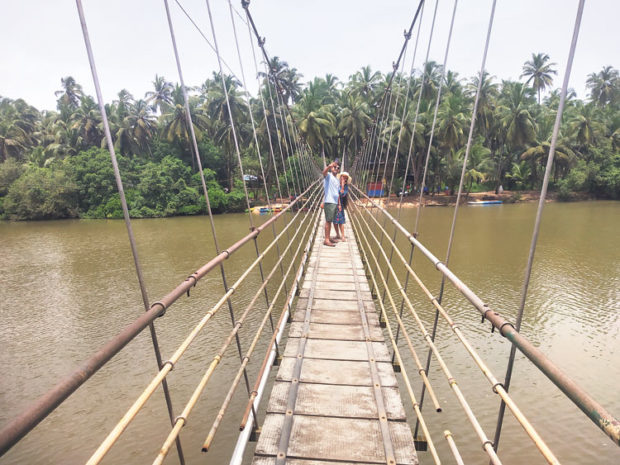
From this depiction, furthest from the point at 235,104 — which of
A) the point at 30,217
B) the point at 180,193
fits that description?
the point at 30,217

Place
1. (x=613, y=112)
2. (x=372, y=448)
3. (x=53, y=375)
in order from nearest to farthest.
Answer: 1. (x=372, y=448)
2. (x=53, y=375)
3. (x=613, y=112)

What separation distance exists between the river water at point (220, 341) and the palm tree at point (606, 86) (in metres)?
20.5

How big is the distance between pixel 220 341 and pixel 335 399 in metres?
2.85

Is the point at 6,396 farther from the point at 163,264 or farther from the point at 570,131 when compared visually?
the point at 570,131

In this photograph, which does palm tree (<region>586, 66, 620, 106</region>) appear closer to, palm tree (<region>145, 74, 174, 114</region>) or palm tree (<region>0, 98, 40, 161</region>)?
palm tree (<region>145, 74, 174, 114</region>)

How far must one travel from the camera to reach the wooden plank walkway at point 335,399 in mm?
1365

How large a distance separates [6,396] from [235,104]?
1651 cm

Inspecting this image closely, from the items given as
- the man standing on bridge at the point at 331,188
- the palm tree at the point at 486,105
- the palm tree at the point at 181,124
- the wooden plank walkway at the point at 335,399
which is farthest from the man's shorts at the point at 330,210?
the palm tree at the point at 486,105

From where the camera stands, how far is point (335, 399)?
1658mm

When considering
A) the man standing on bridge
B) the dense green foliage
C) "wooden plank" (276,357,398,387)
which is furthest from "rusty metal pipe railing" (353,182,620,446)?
the dense green foliage

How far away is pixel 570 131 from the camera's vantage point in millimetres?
19281

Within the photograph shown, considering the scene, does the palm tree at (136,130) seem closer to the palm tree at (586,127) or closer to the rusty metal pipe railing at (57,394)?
the rusty metal pipe railing at (57,394)

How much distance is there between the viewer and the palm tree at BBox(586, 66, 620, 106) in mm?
23848

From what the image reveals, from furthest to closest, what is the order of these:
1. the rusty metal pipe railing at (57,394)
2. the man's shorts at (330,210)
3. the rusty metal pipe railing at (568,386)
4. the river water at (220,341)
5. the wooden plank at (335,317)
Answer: the man's shorts at (330,210), the river water at (220,341), the wooden plank at (335,317), the rusty metal pipe railing at (568,386), the rusty metal pipe railing at (57,394)
